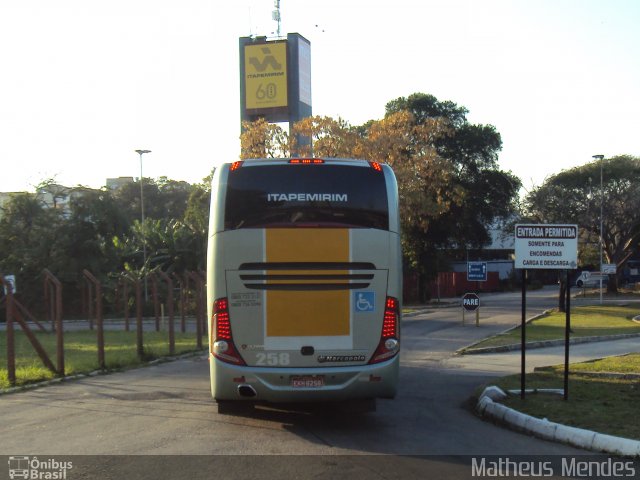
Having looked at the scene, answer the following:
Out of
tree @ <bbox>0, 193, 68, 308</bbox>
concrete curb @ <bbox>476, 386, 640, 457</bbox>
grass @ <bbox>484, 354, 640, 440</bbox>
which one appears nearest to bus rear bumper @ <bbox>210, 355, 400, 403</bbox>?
concrete curb @ <bbox>476, 386, 640, 457</bbox>

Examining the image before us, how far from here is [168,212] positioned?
7494 cm

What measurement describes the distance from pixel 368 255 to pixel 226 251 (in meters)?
1.79

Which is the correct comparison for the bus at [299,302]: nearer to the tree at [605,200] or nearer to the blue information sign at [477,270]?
the blue information sign at [477,270]

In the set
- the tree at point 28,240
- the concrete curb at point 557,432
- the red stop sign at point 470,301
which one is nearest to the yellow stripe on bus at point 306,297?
the concrete curb at point 557,432

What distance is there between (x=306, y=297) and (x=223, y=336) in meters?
1.15

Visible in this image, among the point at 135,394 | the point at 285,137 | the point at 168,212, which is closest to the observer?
the point at 135,394

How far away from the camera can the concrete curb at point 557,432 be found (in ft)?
24.9

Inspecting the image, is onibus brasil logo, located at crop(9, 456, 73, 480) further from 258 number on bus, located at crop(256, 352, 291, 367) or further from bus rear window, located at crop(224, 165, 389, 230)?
bus rear window, located at crop(224, 165, 389, 230)

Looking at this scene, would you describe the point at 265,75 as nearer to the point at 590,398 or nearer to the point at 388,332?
the point at 590,398

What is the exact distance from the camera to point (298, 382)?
28.0 feet

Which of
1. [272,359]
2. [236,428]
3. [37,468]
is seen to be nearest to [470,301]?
[236,428]

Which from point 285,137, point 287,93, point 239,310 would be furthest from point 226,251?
point 287,93

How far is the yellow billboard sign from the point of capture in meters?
43.0

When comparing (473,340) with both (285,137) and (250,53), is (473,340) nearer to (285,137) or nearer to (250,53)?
(285,137)
